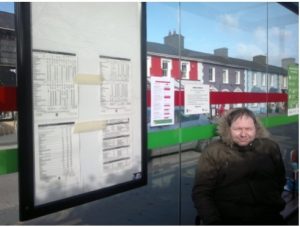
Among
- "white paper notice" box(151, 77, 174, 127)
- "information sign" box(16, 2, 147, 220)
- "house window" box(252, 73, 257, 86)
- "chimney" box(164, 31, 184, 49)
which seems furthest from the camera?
"house window" box(252, 73, 257, 86)

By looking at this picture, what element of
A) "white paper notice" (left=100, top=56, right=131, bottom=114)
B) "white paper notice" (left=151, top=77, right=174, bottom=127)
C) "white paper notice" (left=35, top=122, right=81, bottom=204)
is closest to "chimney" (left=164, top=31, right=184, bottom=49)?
"white paper notice" (left=151, top=77, right=174, bottom=127)

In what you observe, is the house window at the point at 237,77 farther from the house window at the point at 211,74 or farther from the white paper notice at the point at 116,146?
the white paper notice at the point at 116,146

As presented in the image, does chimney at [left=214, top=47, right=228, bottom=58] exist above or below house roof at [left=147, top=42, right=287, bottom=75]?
above

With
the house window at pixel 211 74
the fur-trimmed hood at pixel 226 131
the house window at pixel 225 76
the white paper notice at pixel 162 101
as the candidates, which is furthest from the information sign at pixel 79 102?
the house window at pixel 225 76

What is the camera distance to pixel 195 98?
293 centimetres

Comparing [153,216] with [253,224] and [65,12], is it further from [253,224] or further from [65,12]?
[65,12]

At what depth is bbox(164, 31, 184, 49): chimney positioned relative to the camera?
104 inches

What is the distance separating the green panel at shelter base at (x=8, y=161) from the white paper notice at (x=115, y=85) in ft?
1.75

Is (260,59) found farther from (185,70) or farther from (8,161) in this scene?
(8,161)

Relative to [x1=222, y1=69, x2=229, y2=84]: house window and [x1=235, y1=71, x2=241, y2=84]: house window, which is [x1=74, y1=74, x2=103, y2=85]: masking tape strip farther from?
[x1=235, y1=71, x2=241, y2=84]: house window

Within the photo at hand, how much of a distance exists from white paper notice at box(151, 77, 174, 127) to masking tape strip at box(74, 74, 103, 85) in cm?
63

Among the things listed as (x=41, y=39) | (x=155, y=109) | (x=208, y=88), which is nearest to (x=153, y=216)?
(x=155, y=109)

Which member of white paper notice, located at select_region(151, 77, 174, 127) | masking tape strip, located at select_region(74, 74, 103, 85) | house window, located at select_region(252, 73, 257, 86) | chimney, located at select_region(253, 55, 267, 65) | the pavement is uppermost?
chimney, located at select_region(253, 55, 267, 65)

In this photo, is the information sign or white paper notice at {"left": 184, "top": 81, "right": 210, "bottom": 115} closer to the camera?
the information sign
